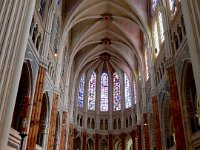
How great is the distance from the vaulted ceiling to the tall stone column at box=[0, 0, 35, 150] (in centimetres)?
1597

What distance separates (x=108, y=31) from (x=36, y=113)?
20.5m

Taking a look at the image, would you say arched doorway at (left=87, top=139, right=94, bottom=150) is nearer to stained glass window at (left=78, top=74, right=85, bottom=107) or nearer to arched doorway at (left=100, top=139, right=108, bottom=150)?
arched doorway at (left=100, top=139, right=108, bottom=150)

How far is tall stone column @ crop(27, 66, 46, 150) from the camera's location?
15045 millimetres

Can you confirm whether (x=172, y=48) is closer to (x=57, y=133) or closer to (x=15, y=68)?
(x=15, y=68)

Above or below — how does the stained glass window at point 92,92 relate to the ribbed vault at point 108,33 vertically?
below

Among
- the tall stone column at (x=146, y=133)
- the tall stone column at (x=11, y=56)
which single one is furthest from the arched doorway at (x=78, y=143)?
the tall stone column at (x=11, y=56)

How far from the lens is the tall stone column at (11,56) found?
8.57m

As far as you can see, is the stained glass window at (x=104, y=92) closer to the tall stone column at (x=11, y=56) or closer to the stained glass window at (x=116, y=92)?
the stained glass window at (x=116, y=92)

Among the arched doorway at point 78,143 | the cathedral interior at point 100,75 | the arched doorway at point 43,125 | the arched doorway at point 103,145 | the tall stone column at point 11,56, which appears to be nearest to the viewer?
the tall stone column at point 11,56

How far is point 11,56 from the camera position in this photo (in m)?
9.52

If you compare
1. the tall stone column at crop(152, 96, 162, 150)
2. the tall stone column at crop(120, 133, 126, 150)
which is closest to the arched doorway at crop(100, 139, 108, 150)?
the tall stone column at crop(120, 133, 126, 150)

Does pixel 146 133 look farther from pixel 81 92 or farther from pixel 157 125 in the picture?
pixel 81 92

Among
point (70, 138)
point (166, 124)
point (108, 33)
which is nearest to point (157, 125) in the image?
point (166, 124)

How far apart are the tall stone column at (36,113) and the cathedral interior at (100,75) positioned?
0.07 m
